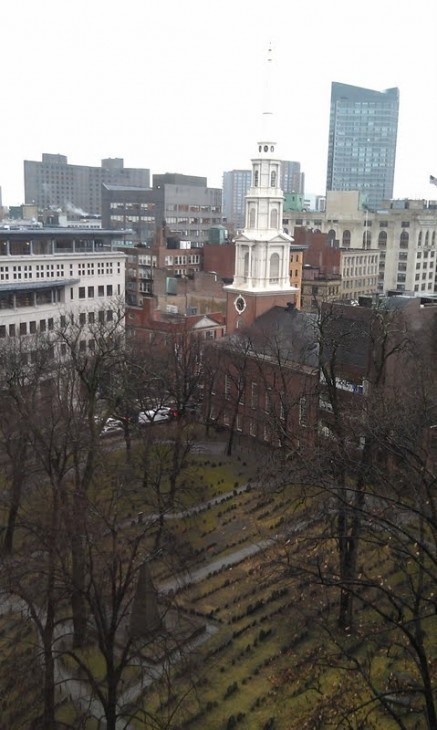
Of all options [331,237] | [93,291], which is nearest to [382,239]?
[331,237]

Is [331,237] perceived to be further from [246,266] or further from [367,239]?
[246,266]

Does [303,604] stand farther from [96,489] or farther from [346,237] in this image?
[346,237]

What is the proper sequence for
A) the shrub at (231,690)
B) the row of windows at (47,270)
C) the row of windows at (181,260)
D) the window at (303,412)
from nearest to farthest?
the shrub at (231,690) → the window at (303,412) → the row of windows at (47,270) → the row of windows at (181,260)

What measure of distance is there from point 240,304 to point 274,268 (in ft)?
12.7

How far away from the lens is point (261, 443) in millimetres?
47781

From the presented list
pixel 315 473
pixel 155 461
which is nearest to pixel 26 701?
pixel 315 473

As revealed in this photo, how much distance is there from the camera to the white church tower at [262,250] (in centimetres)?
5416

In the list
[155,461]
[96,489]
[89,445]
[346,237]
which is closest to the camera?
[89,445]

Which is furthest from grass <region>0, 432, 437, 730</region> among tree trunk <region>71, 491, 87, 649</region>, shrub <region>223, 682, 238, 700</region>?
tree trunk <region>71, 491, 87, 649</region>

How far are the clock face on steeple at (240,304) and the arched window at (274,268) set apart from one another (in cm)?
266

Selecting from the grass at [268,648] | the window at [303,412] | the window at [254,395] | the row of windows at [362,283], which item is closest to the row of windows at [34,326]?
the window at [254,395]

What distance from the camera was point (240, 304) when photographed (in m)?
55.0

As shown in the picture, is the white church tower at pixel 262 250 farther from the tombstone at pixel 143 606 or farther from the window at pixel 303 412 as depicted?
the tombstone at pixel 143 606

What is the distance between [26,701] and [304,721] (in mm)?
8035
